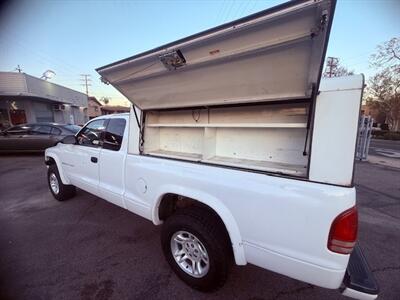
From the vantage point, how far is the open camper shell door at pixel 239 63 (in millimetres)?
1278

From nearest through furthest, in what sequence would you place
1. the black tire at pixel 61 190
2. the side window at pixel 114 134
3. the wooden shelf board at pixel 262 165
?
the wooden shelf board at pixel 262 165 → the side window at pixel 114 134 → the black tire at pixel 61 190

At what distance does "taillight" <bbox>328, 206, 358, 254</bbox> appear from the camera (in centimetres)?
137

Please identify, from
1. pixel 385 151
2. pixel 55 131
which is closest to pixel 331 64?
pixel 385 151

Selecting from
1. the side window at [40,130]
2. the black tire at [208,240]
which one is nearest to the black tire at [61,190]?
the black tire at [208,240]

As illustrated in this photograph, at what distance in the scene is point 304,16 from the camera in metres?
1.21

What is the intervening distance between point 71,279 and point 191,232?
1.48 m

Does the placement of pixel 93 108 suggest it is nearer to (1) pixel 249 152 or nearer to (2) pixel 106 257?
(2) pixel 106 257

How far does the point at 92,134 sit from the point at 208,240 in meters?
2.65

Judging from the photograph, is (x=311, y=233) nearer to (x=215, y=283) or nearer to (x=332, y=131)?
(x=332, y=131)

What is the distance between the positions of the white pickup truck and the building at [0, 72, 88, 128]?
1788cm

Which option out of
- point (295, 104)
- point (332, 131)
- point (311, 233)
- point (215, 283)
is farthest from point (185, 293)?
point (295, 104)

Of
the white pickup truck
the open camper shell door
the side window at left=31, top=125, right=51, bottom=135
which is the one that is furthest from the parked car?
the open camper shell door

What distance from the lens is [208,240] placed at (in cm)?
194

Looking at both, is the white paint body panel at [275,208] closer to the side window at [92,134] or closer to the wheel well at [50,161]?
the side window at [92,134]
